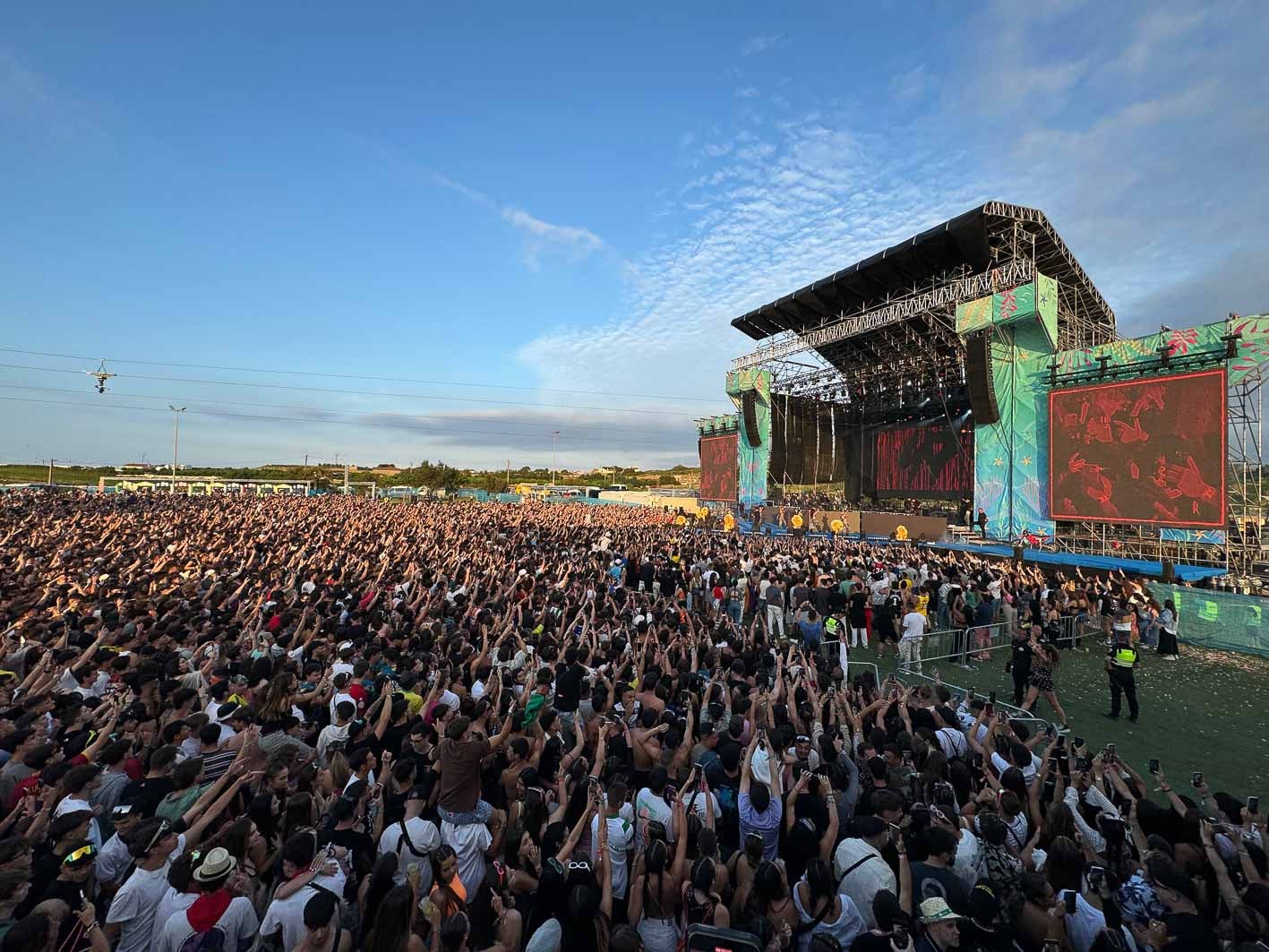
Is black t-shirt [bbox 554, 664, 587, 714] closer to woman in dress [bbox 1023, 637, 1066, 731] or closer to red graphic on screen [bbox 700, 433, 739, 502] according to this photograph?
woman in dress [bbox 1023, 637, 1066, 731]

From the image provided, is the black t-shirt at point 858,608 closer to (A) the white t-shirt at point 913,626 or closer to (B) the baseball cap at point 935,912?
(A) the white t-shirt at point 913,626

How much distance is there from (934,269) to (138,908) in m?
32.8

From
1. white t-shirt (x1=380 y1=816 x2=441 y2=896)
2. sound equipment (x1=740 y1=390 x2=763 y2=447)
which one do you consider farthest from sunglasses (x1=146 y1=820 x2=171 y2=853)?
sound equipment (x1=740 y1=390 x2=763 y2=447)

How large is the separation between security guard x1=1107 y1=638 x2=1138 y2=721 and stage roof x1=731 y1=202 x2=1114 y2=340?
20.4 metres

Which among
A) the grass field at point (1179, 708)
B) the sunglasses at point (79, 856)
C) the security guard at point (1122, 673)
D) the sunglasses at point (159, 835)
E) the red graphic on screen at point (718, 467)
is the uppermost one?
the red graphic on screen at point (718, 467)

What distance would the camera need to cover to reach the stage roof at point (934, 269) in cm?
2339

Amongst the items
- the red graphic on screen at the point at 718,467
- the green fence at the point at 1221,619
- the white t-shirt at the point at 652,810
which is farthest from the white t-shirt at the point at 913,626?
the red graphic on screen at the point at 718,467

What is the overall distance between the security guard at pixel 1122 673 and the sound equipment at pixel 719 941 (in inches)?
332

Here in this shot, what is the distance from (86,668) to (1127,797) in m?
9.33

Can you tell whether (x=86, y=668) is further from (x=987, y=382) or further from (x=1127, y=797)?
(x=987, y=382)

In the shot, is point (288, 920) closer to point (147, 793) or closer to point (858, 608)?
point (147, 793)

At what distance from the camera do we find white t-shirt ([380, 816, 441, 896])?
123 inches

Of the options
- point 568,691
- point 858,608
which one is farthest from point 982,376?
point 568,691

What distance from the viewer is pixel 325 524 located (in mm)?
20391
